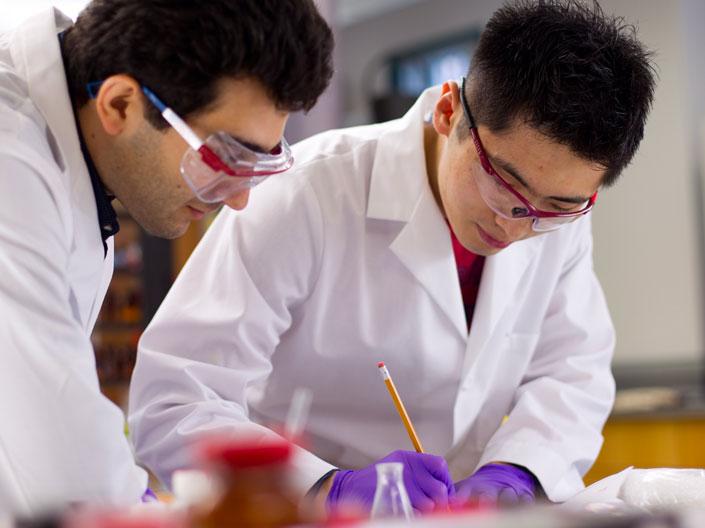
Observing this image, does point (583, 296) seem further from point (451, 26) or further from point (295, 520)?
point (451, 26)

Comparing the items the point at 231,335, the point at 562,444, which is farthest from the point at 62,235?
the point at 562,444

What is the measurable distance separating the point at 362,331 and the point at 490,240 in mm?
354

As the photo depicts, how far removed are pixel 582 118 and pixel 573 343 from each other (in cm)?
79

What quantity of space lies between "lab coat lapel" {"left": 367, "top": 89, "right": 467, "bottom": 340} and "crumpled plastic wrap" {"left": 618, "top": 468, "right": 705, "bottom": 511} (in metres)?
0.62

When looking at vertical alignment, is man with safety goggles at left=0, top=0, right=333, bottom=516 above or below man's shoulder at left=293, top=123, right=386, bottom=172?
above

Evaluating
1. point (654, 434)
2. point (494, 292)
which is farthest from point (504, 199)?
point (654, 434)

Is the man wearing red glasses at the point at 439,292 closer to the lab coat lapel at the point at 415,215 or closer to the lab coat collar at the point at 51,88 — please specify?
the lab coat lapel at the point at 415,215

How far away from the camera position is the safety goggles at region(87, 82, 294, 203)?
153 cm

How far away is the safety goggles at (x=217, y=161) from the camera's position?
1526 mm

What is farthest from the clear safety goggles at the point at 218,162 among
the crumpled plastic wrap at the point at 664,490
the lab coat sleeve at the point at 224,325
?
the crumpled plastic wrap at the point at 664,490

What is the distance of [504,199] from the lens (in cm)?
192

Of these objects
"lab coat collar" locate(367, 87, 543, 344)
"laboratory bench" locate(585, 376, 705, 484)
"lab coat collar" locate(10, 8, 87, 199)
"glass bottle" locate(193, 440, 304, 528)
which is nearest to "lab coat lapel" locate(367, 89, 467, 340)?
"lab coat collar" locate(367, 87, 543, 344)

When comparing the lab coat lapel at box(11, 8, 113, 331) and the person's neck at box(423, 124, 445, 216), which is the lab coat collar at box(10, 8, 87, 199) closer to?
the lab coat lapel at box(11, 8, 113, 331)

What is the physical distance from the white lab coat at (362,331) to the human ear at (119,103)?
532 mm
